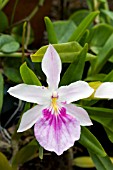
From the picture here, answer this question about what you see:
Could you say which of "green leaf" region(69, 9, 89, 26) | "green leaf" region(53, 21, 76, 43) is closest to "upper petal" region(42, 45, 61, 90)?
"green leaf" region(53, 21, 76, 43)

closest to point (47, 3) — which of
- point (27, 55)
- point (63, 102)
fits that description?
point (27, 55)

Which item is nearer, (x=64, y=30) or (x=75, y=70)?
(x=75, y=70)

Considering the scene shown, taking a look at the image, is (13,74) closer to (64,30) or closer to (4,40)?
(4,40)

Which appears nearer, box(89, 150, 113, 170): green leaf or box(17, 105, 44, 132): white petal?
box(17, 105, 44, 132): white petal

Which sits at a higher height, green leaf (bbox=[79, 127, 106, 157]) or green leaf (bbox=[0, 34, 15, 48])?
green leaf (bbox=[0, 34, 15, 48])

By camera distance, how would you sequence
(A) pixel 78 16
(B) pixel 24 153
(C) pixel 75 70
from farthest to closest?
1. (A) pixel 78 16
2. (B) pixel 24 153
3. (C) pixel 75 70

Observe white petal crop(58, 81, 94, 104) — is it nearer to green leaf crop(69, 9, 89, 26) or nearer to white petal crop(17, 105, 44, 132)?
white petal crop(17, 105, 44, 132)

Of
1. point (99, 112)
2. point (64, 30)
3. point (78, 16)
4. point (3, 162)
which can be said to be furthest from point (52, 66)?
point (78, 16)
